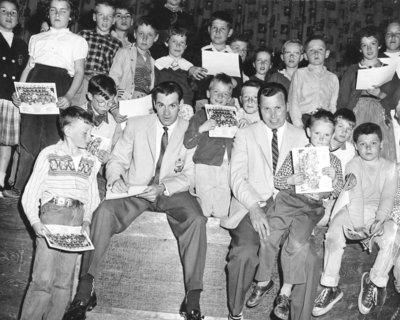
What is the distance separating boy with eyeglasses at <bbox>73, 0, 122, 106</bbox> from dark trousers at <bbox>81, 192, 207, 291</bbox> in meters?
1.55

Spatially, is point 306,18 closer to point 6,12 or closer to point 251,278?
point 6,12

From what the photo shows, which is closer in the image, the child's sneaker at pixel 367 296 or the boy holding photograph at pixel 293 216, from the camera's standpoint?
the boy holding photograph at pixel 293 216

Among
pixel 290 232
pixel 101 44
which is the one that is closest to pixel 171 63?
pixel 101 44

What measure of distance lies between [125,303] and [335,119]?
2.16m

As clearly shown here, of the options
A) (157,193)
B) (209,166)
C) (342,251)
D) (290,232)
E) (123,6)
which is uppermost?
(123,6)

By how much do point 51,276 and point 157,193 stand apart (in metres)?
0.91

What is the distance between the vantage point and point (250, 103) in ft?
13.3

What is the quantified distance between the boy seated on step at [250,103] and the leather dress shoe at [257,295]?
1.38 meters

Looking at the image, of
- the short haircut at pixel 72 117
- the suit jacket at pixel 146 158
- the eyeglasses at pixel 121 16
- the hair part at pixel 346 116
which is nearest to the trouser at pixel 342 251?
the hair part at pixel 346 116

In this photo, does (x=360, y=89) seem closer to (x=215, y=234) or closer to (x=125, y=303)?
(x=215, y=234)

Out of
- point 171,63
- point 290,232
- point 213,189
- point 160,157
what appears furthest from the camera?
point 171,63

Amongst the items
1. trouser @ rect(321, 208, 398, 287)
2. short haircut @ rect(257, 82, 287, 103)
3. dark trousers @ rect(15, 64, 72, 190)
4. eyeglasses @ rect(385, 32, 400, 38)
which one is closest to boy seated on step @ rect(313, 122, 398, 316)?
trouser @ rect(321, 208, 398, 287)

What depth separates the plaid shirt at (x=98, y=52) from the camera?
4.39 metres

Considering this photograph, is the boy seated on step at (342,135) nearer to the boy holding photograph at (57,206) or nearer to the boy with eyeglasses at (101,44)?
the boy holding photograph at (57,206)
